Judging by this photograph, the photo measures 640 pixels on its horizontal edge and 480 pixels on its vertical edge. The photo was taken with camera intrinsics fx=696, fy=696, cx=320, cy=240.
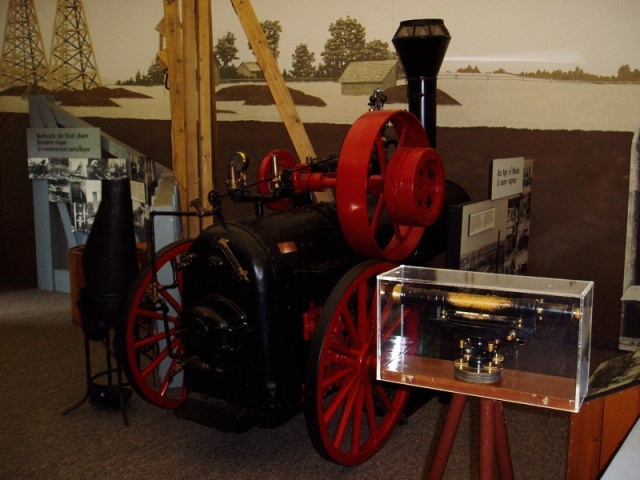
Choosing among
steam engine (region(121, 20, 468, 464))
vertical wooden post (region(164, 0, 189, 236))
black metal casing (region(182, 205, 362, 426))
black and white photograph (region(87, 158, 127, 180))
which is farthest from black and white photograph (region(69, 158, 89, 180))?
black metal casing (region(182, 205, 362, 426))

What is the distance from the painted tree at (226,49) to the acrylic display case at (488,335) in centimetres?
430

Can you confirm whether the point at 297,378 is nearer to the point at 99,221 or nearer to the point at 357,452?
the point at 357,452

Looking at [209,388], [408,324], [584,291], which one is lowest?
[209,388]

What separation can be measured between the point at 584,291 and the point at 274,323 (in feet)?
5.20

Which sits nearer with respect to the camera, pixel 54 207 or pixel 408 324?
pixel 408 324

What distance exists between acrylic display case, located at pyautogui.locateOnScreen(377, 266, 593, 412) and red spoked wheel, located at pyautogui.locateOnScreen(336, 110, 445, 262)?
3.32 feet

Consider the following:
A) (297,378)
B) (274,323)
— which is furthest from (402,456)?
(274,323)

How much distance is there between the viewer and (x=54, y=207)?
6.33 metres

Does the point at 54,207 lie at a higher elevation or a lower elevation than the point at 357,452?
higher

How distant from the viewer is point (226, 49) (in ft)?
19.2

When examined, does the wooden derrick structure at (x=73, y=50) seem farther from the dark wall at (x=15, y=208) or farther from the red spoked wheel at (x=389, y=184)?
the red spoked wheel at (x=389, y=184)

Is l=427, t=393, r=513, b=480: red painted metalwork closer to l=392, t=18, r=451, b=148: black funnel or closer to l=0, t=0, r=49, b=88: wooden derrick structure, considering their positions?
l=392, t=18, r=451, b=148: black funnel

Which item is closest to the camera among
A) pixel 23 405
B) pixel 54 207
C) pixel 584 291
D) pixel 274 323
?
pixel 584 291

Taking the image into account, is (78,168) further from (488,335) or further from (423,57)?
(488,335)
